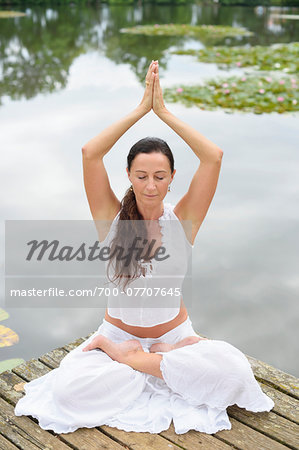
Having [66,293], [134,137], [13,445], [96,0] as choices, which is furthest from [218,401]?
[96,0]

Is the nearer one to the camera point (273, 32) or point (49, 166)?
point (49, 166)

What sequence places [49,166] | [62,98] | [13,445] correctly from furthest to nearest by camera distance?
[62,98]
[49,166]
[13,445]

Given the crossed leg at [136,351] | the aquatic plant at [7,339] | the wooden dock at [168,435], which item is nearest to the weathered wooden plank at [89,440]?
the wooden dock at [168,435]

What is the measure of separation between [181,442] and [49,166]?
365 cm

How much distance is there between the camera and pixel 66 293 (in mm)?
3148

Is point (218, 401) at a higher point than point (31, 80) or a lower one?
lower

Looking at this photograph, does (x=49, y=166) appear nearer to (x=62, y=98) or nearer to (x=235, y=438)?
(x=62, y=98)

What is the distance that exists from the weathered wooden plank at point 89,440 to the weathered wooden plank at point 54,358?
40 cm

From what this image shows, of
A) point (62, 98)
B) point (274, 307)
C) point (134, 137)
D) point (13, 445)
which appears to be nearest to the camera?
point (13, 445)

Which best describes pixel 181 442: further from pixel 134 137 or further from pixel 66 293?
pixel 134 137

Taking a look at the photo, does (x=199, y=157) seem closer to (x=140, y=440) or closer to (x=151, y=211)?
(x=151, y=211)

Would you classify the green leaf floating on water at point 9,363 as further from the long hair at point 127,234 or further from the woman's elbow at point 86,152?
the woman's elbow at point 86,152

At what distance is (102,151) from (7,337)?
1.32 m

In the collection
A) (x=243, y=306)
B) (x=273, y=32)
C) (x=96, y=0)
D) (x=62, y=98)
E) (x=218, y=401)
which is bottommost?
(x=243, y=306)
